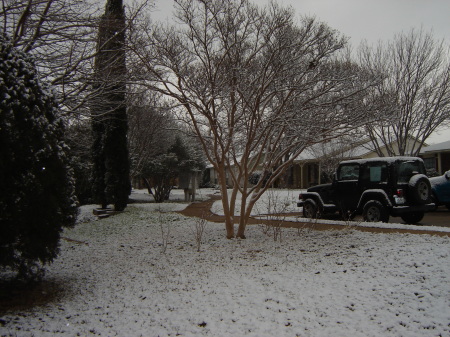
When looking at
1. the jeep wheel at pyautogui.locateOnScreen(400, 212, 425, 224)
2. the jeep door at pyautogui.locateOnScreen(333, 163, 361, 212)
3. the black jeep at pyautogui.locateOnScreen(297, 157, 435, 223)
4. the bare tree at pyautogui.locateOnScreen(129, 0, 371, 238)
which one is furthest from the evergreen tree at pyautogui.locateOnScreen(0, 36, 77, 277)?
the jeep wheel at pyautogui.locateOnScreen(400, 212, 425, 224)

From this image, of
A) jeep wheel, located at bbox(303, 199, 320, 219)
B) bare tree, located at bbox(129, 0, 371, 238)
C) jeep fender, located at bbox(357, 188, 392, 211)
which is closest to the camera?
bare tree, located at bbox(129, 0, 371, 238)

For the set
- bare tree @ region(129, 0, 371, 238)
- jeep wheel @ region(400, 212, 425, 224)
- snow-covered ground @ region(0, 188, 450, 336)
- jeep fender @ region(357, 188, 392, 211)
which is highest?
bare tree @ region(129, 0, 371, 238)

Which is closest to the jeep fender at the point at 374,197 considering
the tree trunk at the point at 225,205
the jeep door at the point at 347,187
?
the jeep door at the point at 347,187

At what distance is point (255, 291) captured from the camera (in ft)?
15.8

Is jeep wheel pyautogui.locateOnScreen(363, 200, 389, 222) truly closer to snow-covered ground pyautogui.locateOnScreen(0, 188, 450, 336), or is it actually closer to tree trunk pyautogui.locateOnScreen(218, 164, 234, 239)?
snow-covered ground pyautogui.locateOnScreen(0, 188, 450, 336)

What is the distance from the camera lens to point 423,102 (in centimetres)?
1738

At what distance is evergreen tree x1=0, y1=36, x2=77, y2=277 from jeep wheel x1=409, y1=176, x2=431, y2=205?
27.3ft

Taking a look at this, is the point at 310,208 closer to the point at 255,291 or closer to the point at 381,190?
the point at 381,190

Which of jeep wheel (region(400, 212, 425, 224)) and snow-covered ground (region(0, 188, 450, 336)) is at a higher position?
jeep wheel (region(400, 212, 425, 224))

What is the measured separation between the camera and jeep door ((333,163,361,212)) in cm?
1091

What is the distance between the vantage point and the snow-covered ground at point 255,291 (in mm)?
3939

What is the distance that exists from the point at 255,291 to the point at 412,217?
25.9 ft

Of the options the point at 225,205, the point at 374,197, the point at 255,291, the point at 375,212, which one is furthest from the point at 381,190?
the point at 255,291

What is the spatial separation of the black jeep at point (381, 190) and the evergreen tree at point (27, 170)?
6608 millimetres
